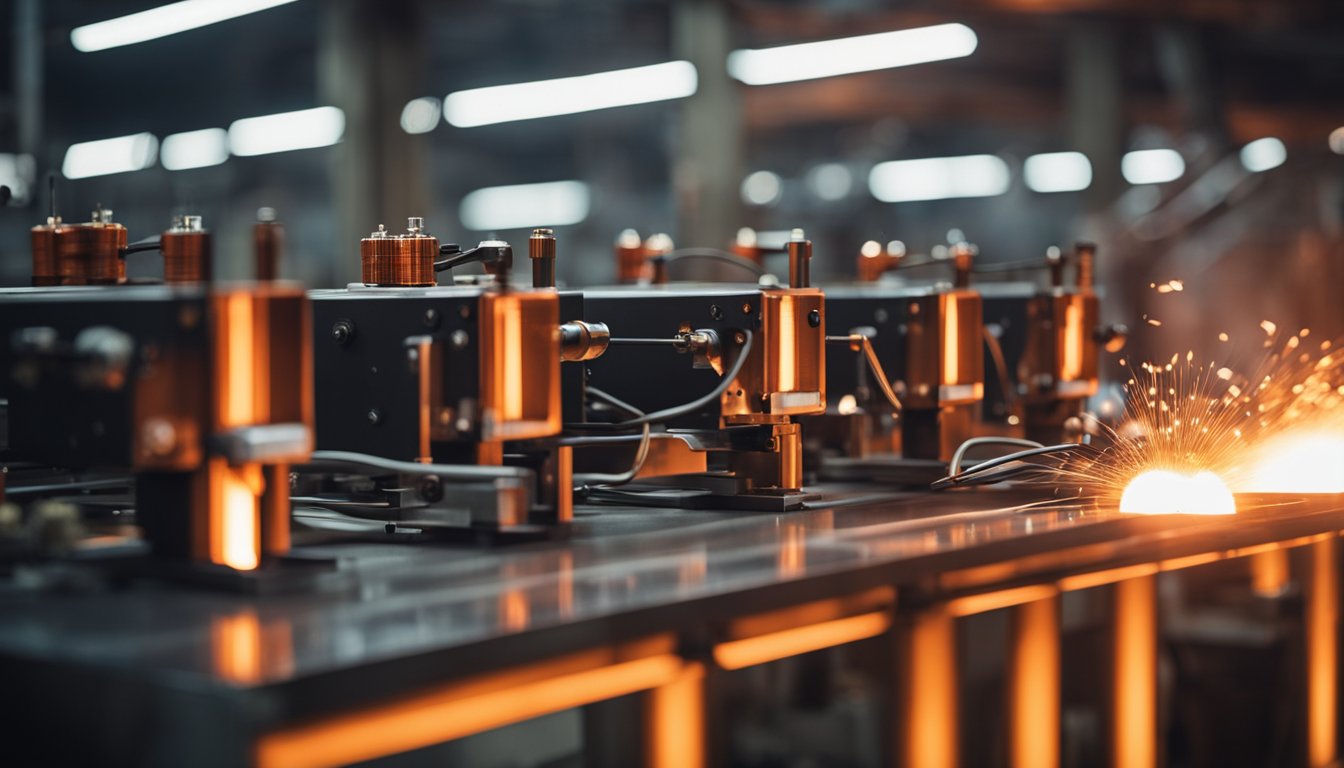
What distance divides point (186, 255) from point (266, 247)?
19 centimetres

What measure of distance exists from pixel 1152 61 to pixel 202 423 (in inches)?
370

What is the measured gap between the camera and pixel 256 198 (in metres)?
10.6

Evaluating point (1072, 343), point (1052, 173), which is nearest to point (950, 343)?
point (1072, 343)

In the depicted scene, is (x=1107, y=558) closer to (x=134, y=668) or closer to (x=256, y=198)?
(x=134, y=668)

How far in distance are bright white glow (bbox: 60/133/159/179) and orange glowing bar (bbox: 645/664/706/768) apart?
4.45 meters

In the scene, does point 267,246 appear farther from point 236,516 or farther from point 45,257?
point 45,257

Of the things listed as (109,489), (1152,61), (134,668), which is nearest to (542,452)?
(109,489)

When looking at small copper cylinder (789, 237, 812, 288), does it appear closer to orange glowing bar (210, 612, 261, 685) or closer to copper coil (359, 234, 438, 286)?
copper coil (359, 234, 438, 286)

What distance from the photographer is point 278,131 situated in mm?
9938

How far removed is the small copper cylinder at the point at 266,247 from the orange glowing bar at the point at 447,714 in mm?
509

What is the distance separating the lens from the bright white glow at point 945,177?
13.0 metres

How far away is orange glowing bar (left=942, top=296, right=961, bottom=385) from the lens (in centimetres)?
271

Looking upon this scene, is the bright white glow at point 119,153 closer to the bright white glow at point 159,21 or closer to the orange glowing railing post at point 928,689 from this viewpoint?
the bright white glow at point 159,21

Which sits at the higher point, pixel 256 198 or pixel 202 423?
pixel 256 198
